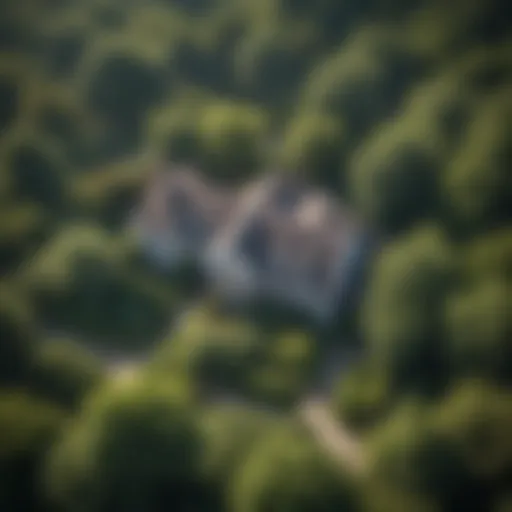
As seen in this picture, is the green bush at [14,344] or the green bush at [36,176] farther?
the green bush at [36,176]

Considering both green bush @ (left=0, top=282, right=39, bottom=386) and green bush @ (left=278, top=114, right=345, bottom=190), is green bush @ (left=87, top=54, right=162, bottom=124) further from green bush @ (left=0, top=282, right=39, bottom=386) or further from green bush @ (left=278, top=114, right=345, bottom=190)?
green bush @ (left=0, top=282, right=39, bottom=386)

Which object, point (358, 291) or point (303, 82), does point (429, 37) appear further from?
point (358, 291)

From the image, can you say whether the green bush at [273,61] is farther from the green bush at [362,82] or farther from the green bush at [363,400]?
the green bush at [363,400]

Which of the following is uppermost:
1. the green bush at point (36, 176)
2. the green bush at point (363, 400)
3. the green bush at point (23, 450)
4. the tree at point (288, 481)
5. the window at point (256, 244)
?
the green bush at point (36, 176)

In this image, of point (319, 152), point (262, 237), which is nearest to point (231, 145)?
point (319, 152)

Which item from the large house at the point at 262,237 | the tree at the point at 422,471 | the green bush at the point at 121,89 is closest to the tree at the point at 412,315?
the large house at the point at 262,237

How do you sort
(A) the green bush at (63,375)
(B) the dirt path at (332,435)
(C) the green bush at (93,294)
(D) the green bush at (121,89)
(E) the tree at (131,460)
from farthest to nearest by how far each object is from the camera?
1. (D) the green bush at (121,89)
2. (C) the green bush at (93,294)
3. (A) the green bush at (63,375)
4. (B) the dirt path at (332,435)
5. (E) the tree at (131,460)

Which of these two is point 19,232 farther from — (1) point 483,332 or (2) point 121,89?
(1) point 483,332
